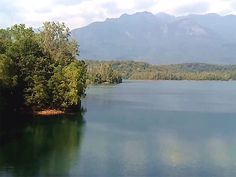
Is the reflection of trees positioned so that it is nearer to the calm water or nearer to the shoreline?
the calm water

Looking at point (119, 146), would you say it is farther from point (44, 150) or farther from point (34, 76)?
point (34, 76)

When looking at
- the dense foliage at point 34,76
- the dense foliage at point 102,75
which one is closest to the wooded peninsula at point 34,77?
the dense foliage at point 34,76

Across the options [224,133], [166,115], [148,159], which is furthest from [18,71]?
[148,159]

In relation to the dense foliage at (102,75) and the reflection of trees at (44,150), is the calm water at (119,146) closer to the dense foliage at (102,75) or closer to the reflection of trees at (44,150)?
the reflection of trees at (44,150)

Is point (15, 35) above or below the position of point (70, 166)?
above

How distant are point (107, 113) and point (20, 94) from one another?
1258 centimetres

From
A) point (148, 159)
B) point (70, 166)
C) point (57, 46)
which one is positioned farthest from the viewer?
point (57, 46)

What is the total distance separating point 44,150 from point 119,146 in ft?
19.9

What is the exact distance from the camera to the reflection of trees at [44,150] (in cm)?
2955

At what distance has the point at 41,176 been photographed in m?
27.4

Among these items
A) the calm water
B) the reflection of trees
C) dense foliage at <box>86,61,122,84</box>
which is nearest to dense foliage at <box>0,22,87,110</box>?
the calm water

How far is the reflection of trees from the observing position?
29.5 metres

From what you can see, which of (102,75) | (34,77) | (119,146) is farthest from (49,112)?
(102,75)

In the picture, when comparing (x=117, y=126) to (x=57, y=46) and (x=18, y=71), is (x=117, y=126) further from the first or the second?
(x=57, y=46)
